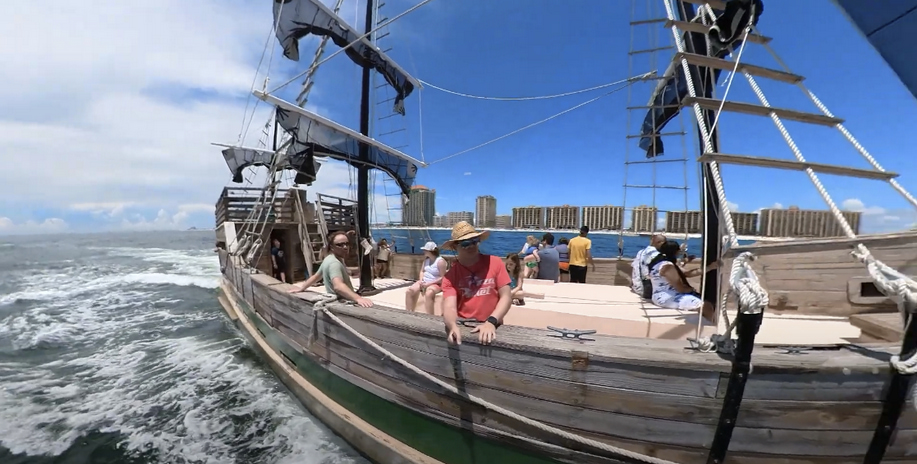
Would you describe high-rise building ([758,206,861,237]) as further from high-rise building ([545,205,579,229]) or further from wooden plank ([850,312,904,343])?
high-rise building ([545,205,579,229])

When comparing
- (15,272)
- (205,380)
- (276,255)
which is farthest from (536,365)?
(15,272)

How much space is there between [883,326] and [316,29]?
10792mm

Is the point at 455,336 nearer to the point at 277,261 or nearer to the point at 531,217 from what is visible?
the point at 277,261

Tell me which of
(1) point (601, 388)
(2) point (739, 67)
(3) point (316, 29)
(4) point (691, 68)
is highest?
(3) point (316, 29)

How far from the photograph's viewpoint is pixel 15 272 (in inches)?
894

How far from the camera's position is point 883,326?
2436 mm

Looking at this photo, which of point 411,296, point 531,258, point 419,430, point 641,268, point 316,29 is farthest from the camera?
point 316,29

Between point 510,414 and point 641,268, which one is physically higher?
point 641,268

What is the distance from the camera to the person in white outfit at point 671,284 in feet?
13.8

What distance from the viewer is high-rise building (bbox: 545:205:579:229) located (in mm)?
96938

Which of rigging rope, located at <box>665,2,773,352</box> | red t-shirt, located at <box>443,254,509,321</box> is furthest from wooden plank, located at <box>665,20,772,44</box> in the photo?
red t-shirt, located at <box>443,254,509,321</box>

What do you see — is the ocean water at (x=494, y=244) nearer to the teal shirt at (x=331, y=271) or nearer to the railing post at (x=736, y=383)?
the railing post at (x=736, y=383)

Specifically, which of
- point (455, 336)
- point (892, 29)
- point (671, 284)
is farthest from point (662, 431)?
point (892, 29)

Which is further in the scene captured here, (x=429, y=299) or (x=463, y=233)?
(x=429, y=299)
